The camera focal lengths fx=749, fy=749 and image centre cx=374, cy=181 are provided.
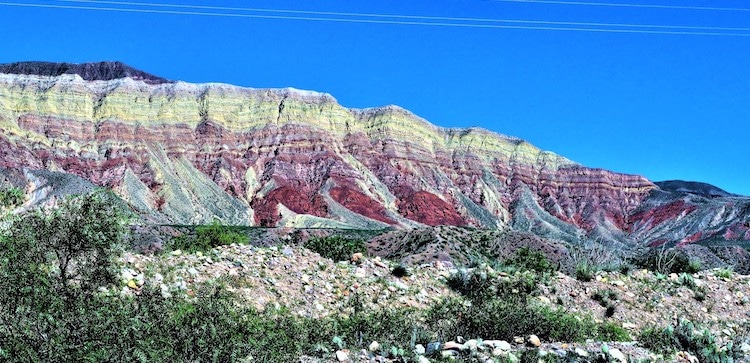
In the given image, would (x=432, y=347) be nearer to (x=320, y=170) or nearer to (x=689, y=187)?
(x=320, y=170)

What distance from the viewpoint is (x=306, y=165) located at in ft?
408

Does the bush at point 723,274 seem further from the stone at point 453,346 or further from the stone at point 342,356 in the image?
the stone at point 342,356

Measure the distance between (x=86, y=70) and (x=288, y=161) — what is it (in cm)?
5609

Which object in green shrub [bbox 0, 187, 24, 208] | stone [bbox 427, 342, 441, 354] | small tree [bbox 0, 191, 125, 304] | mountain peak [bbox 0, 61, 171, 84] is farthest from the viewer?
mountain peak [bbox 0, 61, 171, 84]

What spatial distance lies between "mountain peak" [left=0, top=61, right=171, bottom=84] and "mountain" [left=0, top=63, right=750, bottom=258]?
0.58 m

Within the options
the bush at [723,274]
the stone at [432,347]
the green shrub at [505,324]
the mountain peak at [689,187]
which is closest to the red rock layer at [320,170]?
the mountain peak at [689,187]

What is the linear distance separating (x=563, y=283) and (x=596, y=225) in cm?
11782

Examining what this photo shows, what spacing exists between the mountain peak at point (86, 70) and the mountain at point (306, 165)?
58 cm

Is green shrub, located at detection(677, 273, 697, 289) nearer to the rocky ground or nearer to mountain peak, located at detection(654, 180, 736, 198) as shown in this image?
the rocky ground

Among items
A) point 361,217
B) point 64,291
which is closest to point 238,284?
point 64,291

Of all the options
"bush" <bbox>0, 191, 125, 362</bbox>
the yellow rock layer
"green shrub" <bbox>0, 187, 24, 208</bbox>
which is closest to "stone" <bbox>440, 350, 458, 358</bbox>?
"bush" <bbox>0, 191, 125, 362</bbox>

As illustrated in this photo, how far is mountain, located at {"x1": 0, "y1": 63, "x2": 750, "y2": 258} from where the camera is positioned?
106 m

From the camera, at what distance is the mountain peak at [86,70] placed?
472ft

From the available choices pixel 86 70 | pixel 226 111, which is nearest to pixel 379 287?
pixel 226 111
